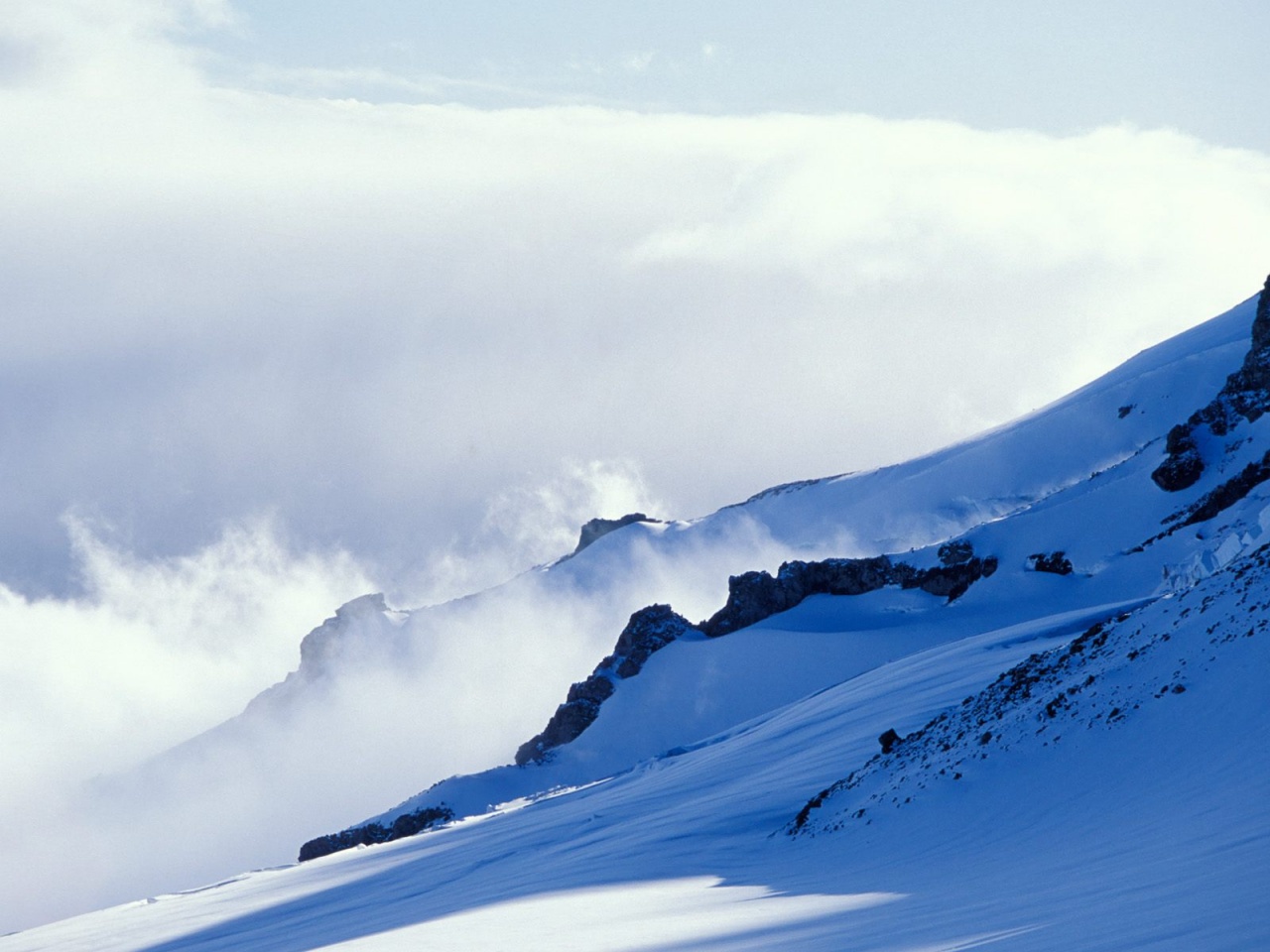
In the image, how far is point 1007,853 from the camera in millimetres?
16766

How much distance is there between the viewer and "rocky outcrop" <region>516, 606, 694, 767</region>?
56438 millimetres

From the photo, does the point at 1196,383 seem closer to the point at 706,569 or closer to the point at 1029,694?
the point at 706,569

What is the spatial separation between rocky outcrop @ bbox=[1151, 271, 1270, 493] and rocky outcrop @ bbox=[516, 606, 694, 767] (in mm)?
22074

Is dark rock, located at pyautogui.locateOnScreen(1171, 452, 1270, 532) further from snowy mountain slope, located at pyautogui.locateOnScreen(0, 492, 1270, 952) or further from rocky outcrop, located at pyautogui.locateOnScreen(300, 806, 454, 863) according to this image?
rocky outcrop, located at pyautogui.locateOnScreen(300, 806, 454, 863)

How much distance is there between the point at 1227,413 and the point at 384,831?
37.3 metres

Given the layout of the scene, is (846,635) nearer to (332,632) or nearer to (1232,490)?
(1232,490)

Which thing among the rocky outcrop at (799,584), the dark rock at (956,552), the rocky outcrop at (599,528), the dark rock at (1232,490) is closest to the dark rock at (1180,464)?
the dark rock at (1232,490)

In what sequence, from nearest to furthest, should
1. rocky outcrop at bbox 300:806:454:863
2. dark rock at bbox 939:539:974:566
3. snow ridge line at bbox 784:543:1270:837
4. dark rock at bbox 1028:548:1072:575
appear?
snow ridge line at bbox 784:543:1270:837, rocky outcrop at bbox 300:806:454:863, dark rock at bbox 1028:548:1072:575, dark rock at bbox 939:539:974:566

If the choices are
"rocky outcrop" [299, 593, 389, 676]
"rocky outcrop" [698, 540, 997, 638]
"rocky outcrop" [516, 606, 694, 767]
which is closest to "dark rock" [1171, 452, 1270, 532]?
"rocky outcrop" [698, 540, 997, 638]

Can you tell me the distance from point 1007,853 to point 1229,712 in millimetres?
3631

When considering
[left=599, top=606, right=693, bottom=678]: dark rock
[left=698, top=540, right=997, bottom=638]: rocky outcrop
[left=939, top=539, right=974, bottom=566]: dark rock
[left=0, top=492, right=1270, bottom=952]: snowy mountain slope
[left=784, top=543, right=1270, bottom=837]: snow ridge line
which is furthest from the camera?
[left=698, top=540, right=997, bottom=638]: rocky outcrop

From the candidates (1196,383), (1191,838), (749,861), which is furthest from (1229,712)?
(1196,383)

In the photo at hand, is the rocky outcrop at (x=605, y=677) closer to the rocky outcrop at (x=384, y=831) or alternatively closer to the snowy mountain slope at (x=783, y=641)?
the snowy mountain slope at (x=783, y=641)

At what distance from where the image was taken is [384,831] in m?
49.0
